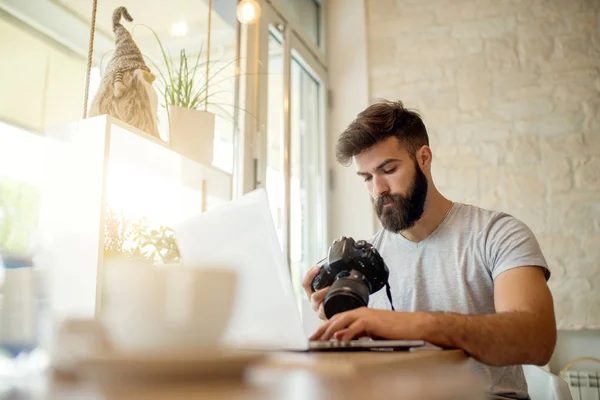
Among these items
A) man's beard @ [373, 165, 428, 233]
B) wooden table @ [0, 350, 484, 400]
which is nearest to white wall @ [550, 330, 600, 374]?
man's beard @ [373, 165, 428, 233]

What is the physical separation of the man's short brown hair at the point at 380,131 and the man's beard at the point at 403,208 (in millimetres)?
126

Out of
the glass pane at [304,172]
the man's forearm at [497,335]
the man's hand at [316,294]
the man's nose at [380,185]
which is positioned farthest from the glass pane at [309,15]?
the man's forearm at [497,335]

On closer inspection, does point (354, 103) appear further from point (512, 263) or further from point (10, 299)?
point (10, 299)

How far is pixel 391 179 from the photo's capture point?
1519 millimetres

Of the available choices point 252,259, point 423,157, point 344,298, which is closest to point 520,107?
point 423,157

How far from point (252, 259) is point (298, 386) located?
247mm

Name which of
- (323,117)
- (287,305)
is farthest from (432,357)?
(323,117)

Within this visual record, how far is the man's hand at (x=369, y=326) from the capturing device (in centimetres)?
78

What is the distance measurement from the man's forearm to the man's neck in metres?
0.50

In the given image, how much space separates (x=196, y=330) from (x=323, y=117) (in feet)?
9.69

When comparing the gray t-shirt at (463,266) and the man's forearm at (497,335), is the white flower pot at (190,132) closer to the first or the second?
the gray t-shirt at (463,266)

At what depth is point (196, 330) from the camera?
1.07 feet

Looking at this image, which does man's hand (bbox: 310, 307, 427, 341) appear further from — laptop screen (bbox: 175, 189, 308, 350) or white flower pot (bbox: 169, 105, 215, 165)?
white flower pot (bbox: 169, 105, 215, 165)

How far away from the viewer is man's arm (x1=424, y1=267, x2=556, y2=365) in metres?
0.82
